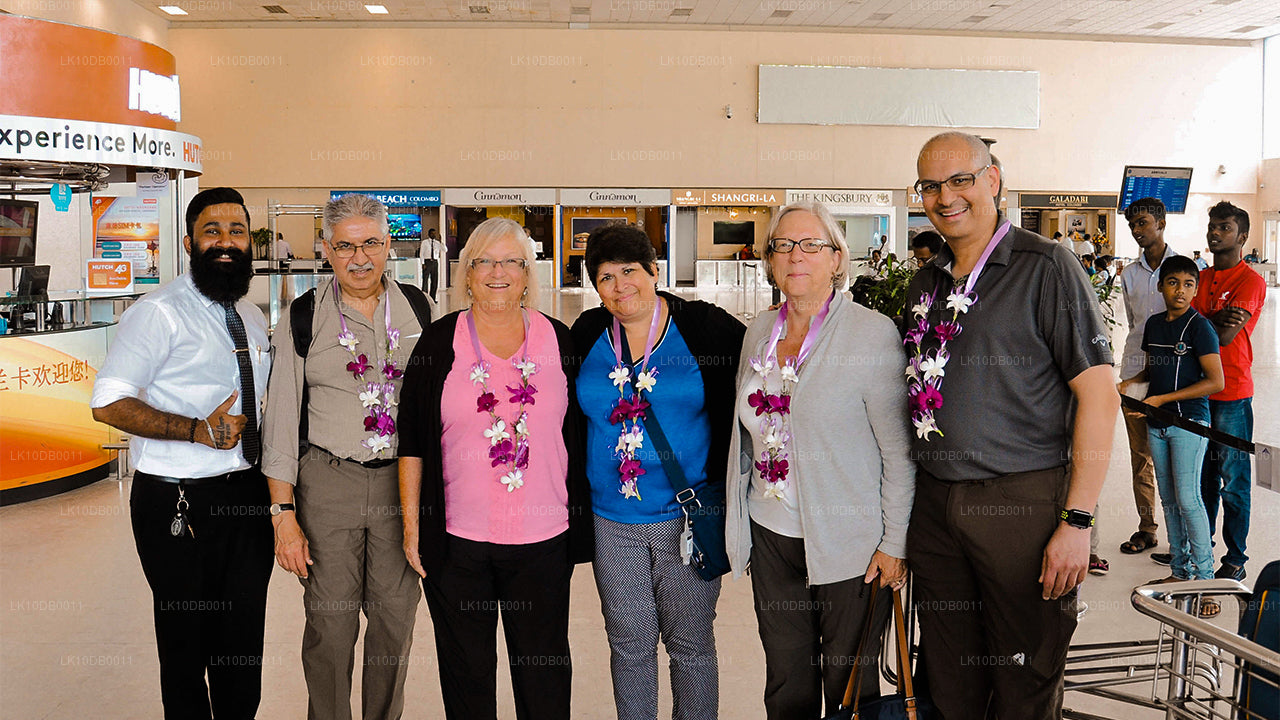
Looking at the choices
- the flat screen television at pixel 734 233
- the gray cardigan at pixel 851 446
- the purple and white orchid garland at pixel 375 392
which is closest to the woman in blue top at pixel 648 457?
the gray cardigan at pixel 851 446

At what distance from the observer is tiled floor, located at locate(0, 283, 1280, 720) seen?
11.7 ft

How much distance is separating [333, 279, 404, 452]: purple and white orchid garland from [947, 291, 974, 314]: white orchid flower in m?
1.57

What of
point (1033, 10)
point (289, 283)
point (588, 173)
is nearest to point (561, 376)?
point (289, 283)

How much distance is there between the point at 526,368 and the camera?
261cm

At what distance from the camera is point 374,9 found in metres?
26.0

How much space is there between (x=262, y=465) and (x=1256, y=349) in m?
15.9

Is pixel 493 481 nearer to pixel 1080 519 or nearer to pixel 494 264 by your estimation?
pixel 494 264

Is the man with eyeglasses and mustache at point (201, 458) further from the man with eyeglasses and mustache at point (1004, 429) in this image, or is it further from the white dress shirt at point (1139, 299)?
the white dress shirt at point (1139, 299)

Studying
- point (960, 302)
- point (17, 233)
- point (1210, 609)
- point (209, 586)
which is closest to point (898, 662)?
point (960, 302)

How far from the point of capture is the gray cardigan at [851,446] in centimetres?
238

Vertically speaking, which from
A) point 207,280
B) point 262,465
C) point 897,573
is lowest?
point 897,573

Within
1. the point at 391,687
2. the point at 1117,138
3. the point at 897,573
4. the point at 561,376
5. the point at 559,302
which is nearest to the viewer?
the point at 897,573

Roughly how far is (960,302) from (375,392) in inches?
64.4

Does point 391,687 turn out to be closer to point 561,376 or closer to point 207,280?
point 561,376
